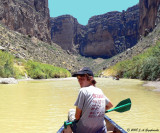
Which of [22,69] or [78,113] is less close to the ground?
[22,69]

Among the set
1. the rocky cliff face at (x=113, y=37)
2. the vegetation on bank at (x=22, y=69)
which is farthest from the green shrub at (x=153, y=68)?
the rocky cliff face at (x=113, y=37)

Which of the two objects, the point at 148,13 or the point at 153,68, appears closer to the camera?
the point at 153,68

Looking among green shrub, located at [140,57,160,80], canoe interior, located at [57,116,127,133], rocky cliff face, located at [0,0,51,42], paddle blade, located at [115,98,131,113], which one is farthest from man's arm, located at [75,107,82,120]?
rocky cliff face, located at [0,0,51,42]

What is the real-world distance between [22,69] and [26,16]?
193 feet

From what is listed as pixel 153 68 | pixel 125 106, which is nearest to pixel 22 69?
pixel 153 68

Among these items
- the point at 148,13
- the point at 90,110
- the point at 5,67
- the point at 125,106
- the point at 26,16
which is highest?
the point at 148,13

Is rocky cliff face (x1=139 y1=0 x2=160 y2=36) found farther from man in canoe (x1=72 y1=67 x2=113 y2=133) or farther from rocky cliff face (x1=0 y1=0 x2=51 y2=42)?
man in canoe (x1=72 y1=67 x2=113 y2=133)

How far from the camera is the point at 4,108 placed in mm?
10625

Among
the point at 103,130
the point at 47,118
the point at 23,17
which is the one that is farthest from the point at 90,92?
the point at 23,17

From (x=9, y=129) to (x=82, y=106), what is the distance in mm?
3962

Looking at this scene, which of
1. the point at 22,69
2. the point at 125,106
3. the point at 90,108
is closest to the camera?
the point at 90,108

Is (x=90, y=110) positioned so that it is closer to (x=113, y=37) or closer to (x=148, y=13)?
(x=148, y=13)

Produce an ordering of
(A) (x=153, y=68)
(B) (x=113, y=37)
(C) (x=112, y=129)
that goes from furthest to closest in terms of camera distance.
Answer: (B) (x=113, y=37) → (A) (x=153, y=68) → (C) (x=112, y=129)

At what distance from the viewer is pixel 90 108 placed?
13.7ft
